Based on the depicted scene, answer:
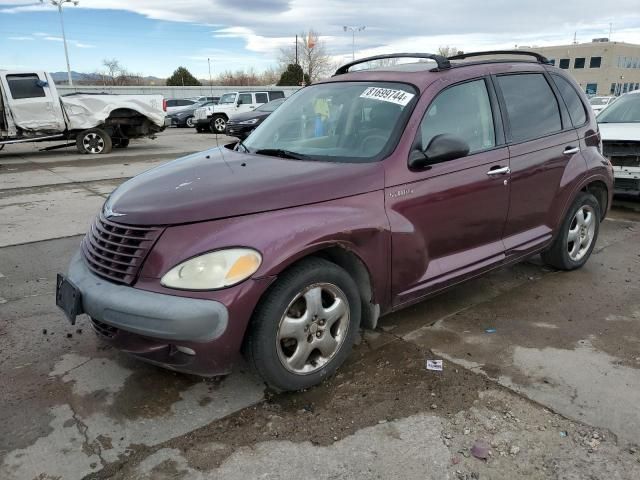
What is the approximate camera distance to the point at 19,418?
2.83 meters

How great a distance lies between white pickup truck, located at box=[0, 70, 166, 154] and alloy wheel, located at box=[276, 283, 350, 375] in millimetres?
12794

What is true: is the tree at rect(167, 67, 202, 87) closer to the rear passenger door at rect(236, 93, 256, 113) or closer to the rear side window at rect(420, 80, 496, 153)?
the rear passenger door at rect(236, 93, 256, 113)

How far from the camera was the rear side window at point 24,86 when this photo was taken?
42.1 feet

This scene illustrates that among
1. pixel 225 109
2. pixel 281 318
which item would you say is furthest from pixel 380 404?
pixel 225 109

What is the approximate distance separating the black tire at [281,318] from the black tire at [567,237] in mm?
2511

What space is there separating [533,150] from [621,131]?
4336 mm

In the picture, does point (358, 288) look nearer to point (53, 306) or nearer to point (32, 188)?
point (53, 306)

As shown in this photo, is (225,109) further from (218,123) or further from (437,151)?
(437,151)

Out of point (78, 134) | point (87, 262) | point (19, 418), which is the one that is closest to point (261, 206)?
point (87, 262)

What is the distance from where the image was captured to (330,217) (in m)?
2.92

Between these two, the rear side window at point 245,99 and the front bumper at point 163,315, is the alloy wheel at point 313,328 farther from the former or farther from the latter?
the rear side window at point 245,99

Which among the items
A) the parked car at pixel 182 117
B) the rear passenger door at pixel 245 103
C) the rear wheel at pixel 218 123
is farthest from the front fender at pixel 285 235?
the parked car at pixel 182 117

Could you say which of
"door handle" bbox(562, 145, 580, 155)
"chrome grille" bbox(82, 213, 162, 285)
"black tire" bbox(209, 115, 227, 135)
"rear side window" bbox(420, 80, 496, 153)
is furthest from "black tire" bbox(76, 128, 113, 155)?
"door handle" bbox(562, 145, 580, 155)

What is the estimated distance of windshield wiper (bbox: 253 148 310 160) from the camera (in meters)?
3.46
